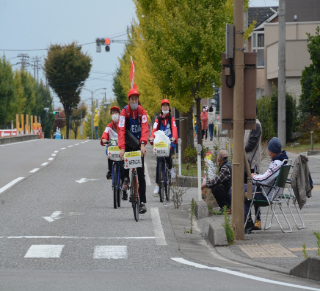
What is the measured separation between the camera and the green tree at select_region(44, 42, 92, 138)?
83125mm

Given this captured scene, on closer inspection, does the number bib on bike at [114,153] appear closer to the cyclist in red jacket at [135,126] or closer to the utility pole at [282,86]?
the cyclist in red jacket at [135,126]

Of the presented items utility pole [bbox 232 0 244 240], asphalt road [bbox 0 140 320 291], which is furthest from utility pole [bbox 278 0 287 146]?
utility pole [bbox 232 0 244 240]

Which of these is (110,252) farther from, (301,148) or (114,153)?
(301,148)

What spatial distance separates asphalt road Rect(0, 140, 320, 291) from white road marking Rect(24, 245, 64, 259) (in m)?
0.01

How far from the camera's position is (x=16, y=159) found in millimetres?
24375

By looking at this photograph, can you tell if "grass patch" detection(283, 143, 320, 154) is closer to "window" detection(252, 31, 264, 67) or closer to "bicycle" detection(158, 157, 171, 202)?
"bicycle" detection(158, 157, 171, 202)

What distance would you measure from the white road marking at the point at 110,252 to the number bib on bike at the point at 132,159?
2.20 metres

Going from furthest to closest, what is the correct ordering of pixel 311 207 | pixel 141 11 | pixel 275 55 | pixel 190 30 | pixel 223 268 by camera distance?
1. pixel 275 55
2. pixel 141 11
3. pixel 190 30
4. pixel 311 207
5. pixel 223 268

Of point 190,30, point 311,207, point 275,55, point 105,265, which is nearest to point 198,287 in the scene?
point 105,265

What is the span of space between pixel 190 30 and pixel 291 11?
3522cm

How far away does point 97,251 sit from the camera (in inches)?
319

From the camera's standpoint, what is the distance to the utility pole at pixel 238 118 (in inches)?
352

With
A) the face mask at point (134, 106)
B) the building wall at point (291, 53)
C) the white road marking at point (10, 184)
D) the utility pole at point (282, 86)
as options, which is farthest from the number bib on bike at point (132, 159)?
the building wall at point (291, 53)

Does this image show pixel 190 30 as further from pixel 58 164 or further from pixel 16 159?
pixel 16 159
